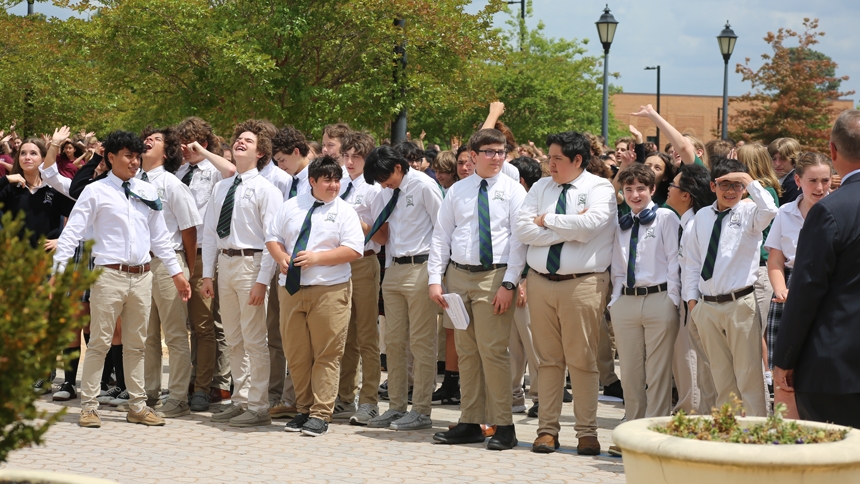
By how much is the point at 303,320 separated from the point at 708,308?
344cm

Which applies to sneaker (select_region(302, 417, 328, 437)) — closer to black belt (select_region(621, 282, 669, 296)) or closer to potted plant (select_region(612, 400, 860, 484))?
black belt (select_region(621, 282, 669, 296))

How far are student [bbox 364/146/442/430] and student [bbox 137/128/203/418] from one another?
191cm

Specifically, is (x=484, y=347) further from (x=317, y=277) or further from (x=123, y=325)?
(x=123, y=325)

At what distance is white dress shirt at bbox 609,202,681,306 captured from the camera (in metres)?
7.83

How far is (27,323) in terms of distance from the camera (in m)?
3.58

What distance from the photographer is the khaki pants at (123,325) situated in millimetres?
8641

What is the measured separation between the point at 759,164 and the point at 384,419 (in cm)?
408

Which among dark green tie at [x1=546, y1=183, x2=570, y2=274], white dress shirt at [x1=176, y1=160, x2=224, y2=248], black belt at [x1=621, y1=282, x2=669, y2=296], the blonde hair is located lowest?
black belt at [x1=621, y1=282, x2=669, y2=296]

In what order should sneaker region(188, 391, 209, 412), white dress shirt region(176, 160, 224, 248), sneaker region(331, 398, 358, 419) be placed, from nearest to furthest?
1. sneaker region(331, 398, 358, 419)
2. sneaker region(188, 391, 209, 412)
3. white dress shirt region(176, 160, 224, 248)

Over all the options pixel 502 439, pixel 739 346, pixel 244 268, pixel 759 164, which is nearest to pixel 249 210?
pixel 244 268

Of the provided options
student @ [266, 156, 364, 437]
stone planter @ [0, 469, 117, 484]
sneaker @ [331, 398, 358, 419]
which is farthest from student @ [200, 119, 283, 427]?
stone planter @ [0, 469, 117, 484]

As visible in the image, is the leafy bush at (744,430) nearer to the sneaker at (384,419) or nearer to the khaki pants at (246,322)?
the sneaker at (384,419)

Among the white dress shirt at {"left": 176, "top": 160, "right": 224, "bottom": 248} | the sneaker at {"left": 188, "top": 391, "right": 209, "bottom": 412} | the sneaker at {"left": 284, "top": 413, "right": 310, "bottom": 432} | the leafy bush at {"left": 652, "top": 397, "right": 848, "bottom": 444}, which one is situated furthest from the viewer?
the white dress shirt at {"left": 176, "top": 160, "right": 224, "bottom": 248}

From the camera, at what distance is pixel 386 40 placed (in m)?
16.3
